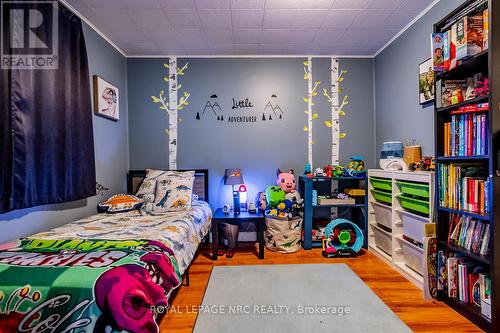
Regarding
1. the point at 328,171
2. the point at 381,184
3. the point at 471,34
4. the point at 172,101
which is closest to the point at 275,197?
the point at 328,171

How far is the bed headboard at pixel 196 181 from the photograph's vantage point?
12.3 ft

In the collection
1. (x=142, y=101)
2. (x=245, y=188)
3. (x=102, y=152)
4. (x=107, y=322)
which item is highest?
(x=142, y=101)

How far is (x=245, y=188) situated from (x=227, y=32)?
1.91 m

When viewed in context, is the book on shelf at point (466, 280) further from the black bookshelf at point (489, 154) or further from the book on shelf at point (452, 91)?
the book on shelf at point (452, 91)

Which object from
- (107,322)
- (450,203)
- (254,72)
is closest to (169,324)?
(107,322)

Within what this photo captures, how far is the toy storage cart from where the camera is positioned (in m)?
3.51

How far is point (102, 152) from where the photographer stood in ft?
10.3

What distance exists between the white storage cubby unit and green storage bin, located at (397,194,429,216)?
0.02 meters

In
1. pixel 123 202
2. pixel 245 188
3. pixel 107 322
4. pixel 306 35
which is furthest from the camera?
pixel 245 188

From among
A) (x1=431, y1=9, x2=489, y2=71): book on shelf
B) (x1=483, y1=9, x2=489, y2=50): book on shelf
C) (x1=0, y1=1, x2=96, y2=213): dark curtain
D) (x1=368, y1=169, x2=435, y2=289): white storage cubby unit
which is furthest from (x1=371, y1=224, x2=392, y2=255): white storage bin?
(x1=0, y1=1, x2=96, y2=213): dark curtain

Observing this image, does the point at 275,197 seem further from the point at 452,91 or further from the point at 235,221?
the point at 452,91

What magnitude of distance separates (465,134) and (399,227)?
128 cm

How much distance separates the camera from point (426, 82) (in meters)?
2.73

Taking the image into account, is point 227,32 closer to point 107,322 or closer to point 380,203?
point 380,203
